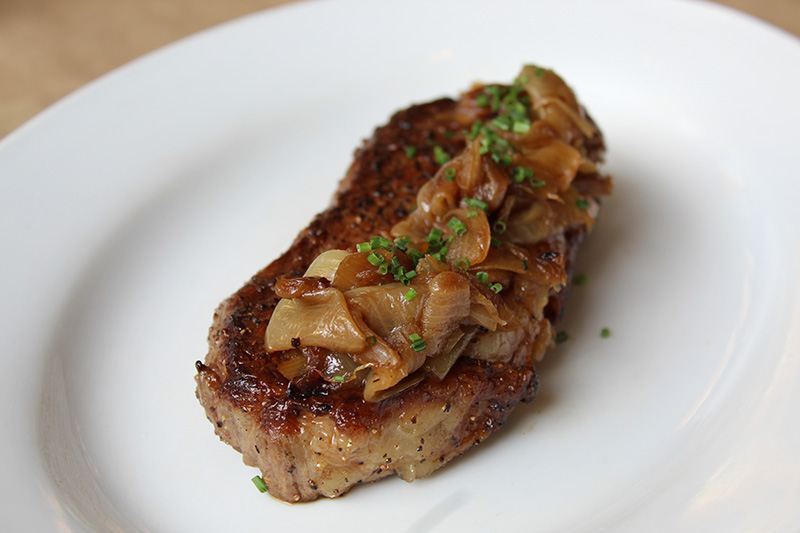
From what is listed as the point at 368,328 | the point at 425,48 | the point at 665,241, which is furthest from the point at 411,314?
the point at 425,48

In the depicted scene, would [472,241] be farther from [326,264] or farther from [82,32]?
[82,32]

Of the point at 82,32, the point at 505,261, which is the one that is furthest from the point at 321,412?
the point at 82,32

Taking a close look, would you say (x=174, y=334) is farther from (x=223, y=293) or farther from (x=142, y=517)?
(x=142, y=517)

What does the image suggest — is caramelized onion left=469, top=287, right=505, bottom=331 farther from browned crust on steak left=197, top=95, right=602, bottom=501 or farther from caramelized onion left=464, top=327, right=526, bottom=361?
browned crust on steak left=197, top=95, right=602, bottom=501

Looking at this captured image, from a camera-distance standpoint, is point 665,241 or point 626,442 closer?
point 626,442

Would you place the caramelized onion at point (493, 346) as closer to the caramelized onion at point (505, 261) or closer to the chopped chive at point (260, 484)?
the caramelized onion at point (505, 261)

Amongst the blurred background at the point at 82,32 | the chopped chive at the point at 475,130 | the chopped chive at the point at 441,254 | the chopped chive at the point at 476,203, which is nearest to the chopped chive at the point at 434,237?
the chopped chive at the point at 441,254
